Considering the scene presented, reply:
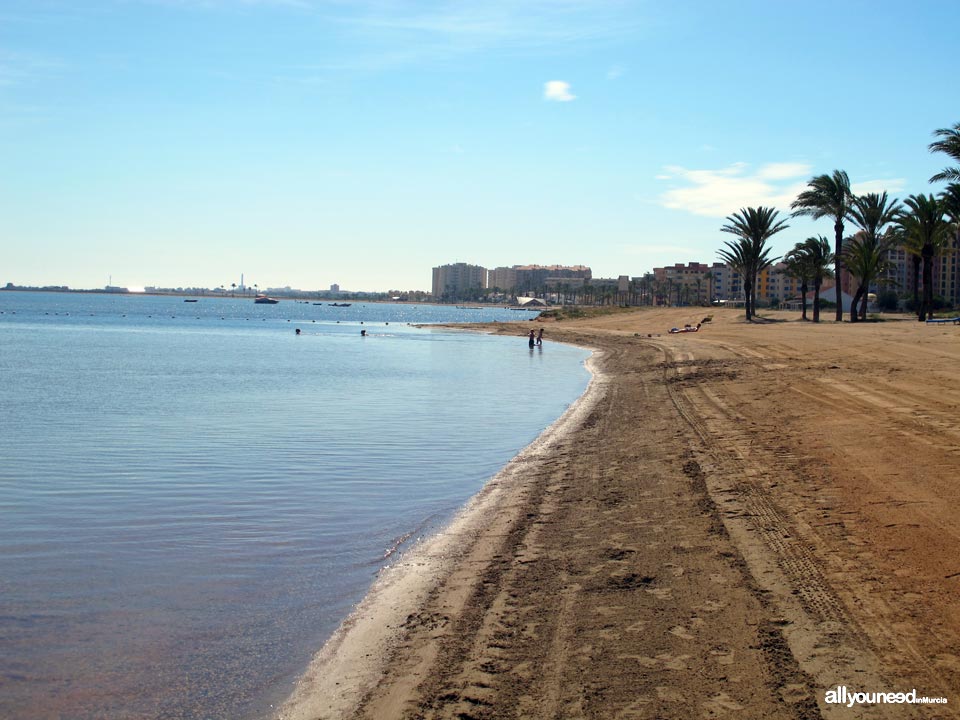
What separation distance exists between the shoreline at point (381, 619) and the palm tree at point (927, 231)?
4758 centimetres

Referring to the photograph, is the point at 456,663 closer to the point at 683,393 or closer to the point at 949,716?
the point at 949,716

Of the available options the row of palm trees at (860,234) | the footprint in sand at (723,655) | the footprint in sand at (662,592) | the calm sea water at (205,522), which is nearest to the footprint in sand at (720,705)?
the footprint in sand at (723,655)

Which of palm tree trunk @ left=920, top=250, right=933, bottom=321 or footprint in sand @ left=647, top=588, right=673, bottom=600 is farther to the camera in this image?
palm tree trunk @ left=920, top=250, right=933, bottom=321

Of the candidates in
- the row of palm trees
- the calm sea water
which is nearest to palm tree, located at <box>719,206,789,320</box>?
the row of palm trees

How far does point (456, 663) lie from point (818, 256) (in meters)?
64.0

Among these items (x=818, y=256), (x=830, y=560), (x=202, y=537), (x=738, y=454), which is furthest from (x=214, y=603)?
(x=818, y=256)

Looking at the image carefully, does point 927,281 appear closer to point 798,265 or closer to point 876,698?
point 798,265

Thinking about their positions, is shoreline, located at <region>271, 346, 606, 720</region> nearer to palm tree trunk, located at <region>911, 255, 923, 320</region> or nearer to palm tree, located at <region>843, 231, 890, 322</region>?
palm tree trunk, located at <region>911, 255, 923, 320</region>

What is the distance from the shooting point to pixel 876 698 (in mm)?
4707

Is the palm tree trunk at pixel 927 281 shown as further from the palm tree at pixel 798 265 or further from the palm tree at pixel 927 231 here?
the palm tree at pixel 798 265

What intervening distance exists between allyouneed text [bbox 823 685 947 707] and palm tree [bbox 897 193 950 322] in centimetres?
5246

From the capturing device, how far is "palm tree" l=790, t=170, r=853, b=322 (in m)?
57.2

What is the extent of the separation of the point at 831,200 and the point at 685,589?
186 feet

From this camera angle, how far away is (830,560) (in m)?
7.14
